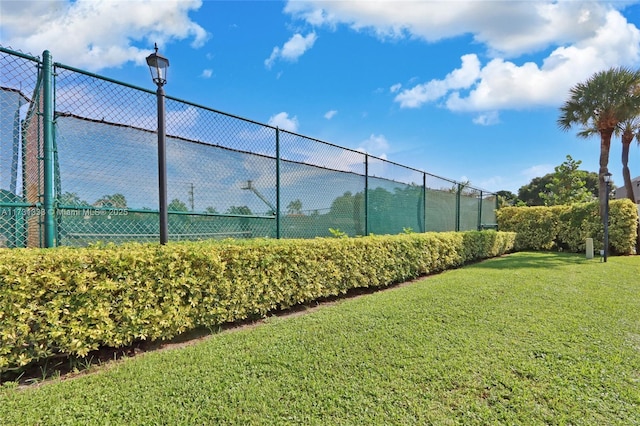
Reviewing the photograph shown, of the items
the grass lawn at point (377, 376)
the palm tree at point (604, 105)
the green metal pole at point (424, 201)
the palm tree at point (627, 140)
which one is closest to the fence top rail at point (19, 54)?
the grass lawn at point (377, 376)

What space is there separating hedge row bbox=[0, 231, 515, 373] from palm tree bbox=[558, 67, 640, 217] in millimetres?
11692

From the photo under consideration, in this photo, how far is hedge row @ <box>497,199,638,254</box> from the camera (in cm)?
1175

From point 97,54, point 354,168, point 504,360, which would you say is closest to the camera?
point 504,360

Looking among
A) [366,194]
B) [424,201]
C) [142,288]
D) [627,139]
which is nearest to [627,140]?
[627,139]

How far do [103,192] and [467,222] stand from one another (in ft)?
39.2

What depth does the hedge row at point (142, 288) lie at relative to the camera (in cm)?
235

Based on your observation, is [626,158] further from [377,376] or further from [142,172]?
[142,172]

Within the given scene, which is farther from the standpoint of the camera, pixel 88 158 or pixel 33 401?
pixel 88 158

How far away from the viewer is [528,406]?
6.86 feet

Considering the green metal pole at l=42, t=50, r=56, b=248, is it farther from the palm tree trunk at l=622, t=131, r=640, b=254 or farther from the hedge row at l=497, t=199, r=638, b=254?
the palm tree trunk at l=622, t=131, r=640, b=254

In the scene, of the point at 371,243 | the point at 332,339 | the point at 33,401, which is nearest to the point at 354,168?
the point at 371,243

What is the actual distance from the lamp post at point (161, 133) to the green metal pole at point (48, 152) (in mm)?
857

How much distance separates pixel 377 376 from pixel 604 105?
14122mm

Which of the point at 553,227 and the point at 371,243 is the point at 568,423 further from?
the point at 553,227
